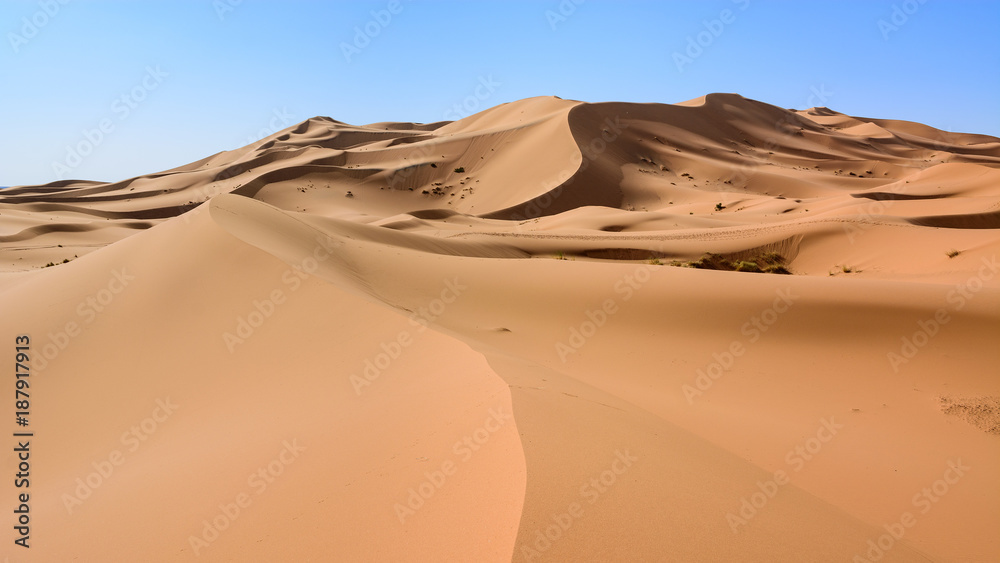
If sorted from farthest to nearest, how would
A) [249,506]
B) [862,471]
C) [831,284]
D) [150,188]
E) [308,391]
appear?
[150,188] → [831,284] → [308,391] → [862,471] → [249,506]

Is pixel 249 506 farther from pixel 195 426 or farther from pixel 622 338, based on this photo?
pixel 622 338

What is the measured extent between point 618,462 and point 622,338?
4.58 meters

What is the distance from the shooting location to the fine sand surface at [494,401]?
288cm

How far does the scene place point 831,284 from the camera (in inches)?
324

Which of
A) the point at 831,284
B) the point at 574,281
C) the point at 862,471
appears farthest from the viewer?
the point at 574,281

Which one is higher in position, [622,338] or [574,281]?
[574,281]

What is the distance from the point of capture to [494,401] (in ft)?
12.3

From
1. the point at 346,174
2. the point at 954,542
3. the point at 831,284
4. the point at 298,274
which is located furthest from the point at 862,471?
the point at 346,174

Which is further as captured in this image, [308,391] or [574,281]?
[574,281]

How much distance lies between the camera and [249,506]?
10.8 feet

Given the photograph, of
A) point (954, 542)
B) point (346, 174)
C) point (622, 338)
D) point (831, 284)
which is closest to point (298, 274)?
point (622, 338)

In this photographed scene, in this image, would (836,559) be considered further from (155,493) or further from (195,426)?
(195,426)

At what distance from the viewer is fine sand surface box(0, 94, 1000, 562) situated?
2.88 m

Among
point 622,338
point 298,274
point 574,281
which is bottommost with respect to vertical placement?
point 622,338
